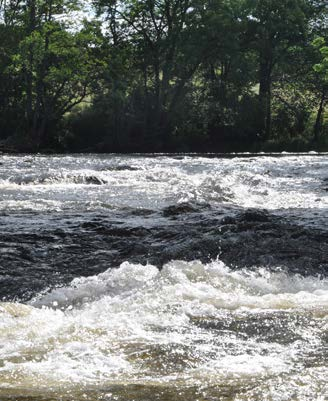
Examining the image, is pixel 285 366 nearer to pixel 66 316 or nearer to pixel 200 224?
pixel 66 316

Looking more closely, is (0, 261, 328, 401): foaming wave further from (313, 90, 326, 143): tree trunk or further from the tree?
the tree

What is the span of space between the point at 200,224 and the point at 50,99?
2830 centimetres

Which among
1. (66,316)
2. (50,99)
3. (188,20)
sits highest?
(188,20)

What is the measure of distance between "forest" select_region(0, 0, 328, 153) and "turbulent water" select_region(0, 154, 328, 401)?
23887mm

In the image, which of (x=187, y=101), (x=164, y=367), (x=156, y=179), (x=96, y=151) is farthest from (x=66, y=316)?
(x=187, y=101)


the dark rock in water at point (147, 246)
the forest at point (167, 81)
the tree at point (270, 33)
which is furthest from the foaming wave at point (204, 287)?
the tree at point (270, 33)

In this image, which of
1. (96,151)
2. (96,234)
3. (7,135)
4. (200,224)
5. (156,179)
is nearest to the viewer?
(96,234)

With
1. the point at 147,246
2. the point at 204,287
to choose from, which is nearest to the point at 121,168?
the point at 147,246

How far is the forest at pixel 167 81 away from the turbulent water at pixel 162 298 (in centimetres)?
2389

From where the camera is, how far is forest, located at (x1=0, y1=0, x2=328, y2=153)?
113 feet

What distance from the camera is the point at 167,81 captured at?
36.6 meters

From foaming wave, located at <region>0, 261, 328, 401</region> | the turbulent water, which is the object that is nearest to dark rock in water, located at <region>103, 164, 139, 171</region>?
the turbulent water

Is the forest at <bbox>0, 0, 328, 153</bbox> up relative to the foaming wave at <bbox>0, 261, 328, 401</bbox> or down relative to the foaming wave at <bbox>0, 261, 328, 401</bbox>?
up

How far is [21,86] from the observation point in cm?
3784
